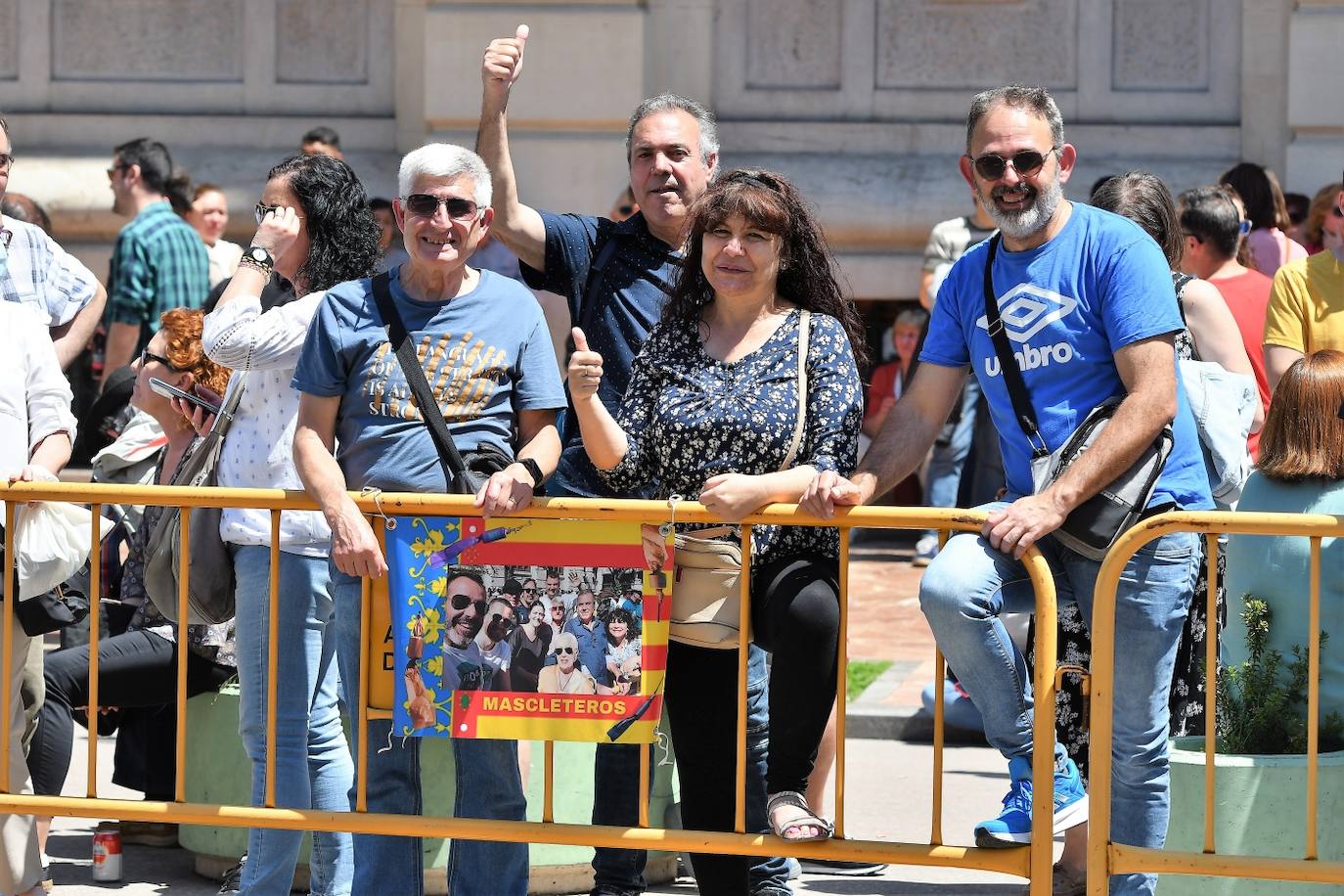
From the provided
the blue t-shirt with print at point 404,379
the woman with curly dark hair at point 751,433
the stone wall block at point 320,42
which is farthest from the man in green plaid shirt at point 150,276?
the woman with curly dark hair at point 751,433

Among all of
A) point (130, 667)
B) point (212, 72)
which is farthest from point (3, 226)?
point (212, 72)

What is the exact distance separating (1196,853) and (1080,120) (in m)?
8.29

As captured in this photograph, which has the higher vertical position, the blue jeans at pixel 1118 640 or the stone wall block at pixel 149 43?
the stone wall block at pixel 149 43

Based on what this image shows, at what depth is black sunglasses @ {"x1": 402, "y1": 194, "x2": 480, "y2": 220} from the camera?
4902mm

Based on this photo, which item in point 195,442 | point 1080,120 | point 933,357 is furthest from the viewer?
point 1080,120

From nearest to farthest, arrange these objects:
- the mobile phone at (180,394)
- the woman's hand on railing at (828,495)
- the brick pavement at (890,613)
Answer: the woman's hand on railing at (828,495) → the mobile phone at (180,394) → the brick pavement at (890,613)

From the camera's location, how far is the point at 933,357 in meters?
5.03

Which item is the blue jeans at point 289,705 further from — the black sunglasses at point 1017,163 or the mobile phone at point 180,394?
the black sunglasses at point 1017,163

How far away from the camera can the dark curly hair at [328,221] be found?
5.38 meters

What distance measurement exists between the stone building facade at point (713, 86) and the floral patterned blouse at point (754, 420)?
697 cm

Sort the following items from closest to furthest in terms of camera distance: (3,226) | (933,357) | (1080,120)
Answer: (933,357)
(3,226)
(1080,120)

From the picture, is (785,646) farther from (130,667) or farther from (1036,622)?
(130,667)

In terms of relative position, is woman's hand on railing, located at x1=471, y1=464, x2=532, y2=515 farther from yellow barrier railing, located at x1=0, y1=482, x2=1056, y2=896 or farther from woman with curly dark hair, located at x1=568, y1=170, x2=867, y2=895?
woman with curly dark hair, located at x1=568, y1=170, x2=867, y2=895

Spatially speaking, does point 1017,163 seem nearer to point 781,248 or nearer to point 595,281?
point 781,248
